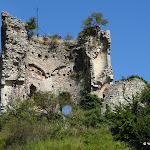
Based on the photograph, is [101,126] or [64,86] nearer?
[101,126]

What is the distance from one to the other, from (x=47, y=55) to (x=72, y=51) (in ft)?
6.89

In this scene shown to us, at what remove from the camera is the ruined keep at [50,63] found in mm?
25250

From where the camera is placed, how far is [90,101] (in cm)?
2584

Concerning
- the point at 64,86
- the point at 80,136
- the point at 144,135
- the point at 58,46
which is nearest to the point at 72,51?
the point at 58,46

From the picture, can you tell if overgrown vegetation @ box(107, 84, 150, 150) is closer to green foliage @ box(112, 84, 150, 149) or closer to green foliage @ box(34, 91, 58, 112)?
green foliage @ box(112, 84, 150, 149)

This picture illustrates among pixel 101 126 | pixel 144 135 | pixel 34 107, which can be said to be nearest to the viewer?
pixel 144 135

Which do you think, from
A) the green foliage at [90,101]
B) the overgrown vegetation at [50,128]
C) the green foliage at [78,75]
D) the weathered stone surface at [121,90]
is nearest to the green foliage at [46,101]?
the overgrown vegetation at [50,128]

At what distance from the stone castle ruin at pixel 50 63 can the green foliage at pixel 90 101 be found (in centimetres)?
79

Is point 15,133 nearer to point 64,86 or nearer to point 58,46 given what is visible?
point 64,86

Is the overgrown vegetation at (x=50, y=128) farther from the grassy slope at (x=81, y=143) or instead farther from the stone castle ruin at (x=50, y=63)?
the stone castle ruin at (x=50, y=63)

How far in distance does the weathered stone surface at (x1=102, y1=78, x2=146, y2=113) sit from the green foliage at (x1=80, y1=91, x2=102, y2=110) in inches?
77.7

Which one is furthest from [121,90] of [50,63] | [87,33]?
[87,33]

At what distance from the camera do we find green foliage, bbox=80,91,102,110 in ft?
83.1

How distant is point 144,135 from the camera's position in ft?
56.3
